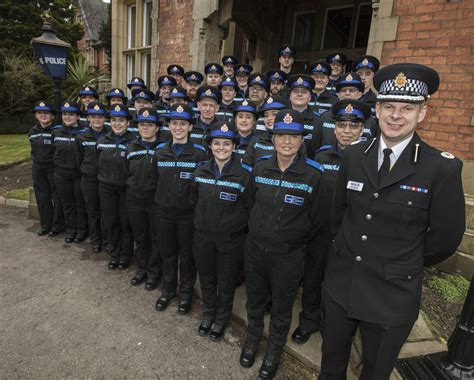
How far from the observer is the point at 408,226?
5.87 ft

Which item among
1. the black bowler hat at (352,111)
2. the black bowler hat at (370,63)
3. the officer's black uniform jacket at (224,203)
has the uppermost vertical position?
the black bowler hat at (370,63)

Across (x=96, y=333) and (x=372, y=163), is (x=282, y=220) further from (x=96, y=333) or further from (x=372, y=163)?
(x=96, y=333)

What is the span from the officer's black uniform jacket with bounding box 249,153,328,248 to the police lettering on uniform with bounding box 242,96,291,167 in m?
0.91

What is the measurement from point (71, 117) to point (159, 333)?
3760 mm

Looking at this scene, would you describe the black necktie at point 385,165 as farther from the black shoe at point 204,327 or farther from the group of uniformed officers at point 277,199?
the black shoe at point 204,327

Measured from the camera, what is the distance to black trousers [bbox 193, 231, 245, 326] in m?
3.13

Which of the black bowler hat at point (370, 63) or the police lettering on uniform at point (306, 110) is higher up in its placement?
the black bowler hat at point (370, 63)

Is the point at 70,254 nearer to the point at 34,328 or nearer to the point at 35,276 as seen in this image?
the point at 35,276

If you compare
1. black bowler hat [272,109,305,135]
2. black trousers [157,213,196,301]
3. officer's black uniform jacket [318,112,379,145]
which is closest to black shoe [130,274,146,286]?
black trousers [157,213,196,301]

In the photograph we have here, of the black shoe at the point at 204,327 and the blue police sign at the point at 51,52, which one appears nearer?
the black shoe at the point at 204,327

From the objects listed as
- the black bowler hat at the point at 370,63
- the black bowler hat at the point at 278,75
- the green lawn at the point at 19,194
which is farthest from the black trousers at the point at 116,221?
the green lawn at the point at 19,194

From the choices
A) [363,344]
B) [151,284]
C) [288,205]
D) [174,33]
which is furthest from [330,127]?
[174,33]

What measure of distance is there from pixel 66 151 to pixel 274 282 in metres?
4.05

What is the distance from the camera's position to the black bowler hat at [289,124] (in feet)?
8.43
